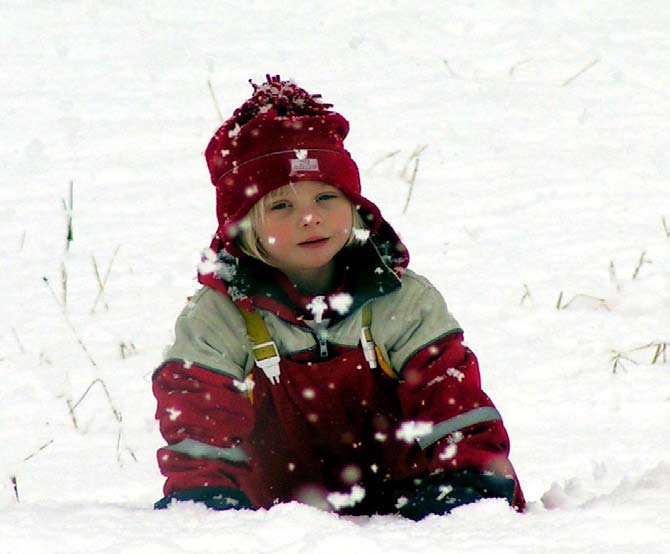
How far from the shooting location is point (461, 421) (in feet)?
10.0

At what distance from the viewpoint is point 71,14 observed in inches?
329

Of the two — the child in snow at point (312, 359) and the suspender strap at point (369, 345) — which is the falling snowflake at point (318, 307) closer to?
the child in snow at point (312, 359)

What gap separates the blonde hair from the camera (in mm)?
3150

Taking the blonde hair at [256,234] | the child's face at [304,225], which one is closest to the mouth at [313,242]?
the child's face at [304,225]

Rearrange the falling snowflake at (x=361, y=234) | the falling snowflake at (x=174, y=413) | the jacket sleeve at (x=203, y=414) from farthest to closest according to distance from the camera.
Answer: the falling snowflake at (x=361, y=234)
the falling snowflake at (x=174, y=413)
the jacket sleeve at (x=203, y=414)

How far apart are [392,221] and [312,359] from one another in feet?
8.30

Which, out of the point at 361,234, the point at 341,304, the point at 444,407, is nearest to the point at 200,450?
the point at 341,304

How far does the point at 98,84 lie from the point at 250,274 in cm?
442

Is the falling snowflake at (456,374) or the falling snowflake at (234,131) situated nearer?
the falling snowflake at (456,374)

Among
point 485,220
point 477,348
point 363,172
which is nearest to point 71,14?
point 363,172

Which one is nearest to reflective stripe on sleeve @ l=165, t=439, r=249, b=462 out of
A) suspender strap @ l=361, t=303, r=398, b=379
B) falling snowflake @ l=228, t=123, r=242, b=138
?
suspender strap @ l=361, t=303, r=398, b=379

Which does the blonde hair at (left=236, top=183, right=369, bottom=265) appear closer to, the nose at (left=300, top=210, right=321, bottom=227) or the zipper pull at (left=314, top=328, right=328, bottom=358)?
the nose at (left=300, top=210, right=321, bottom=227)

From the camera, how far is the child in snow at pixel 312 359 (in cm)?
302

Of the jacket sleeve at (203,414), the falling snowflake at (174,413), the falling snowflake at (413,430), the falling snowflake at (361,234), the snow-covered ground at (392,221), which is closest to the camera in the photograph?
the snow-covered ground at (392,221)
